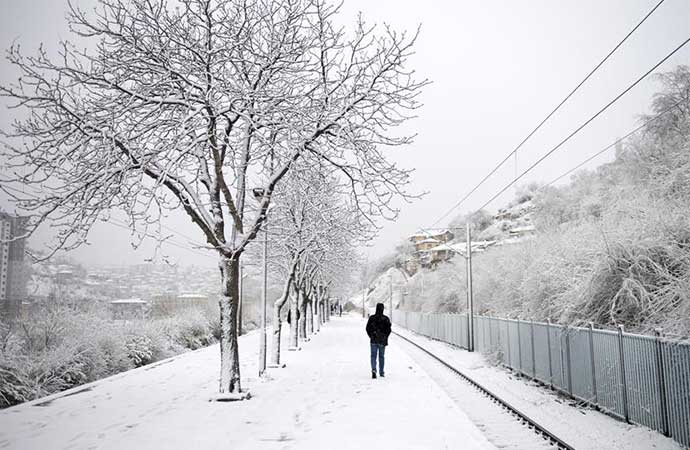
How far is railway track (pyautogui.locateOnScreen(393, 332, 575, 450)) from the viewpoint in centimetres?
808

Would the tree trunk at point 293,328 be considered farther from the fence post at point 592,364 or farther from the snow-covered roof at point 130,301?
the fence post at point 592,364

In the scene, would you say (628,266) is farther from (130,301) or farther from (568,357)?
(130,301)

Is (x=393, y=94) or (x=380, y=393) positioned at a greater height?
(x=393, y=94)

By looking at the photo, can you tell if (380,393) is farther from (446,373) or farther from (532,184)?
(532,184)

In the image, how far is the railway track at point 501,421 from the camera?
8080mm

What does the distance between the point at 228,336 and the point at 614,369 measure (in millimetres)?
7864

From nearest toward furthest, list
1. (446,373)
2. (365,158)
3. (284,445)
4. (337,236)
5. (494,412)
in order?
(284,445), (365,158), (494,412), (446,373), (337,236)

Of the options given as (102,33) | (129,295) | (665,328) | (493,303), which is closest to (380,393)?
(665,328)

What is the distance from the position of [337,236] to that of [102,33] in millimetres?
14815

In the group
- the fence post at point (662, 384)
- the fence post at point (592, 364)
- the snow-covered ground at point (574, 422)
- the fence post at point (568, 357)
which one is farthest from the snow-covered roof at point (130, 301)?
the fence post at point (662, 384)

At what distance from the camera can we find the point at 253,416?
866 cm

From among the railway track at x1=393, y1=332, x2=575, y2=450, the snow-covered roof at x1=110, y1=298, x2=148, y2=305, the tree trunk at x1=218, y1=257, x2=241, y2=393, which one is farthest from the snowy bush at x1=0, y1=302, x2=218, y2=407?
the snow-covered roof at x1=110, y1=298, x2=148, y2=305

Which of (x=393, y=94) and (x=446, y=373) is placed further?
(x=446, y=373)

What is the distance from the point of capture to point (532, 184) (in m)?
89.8
